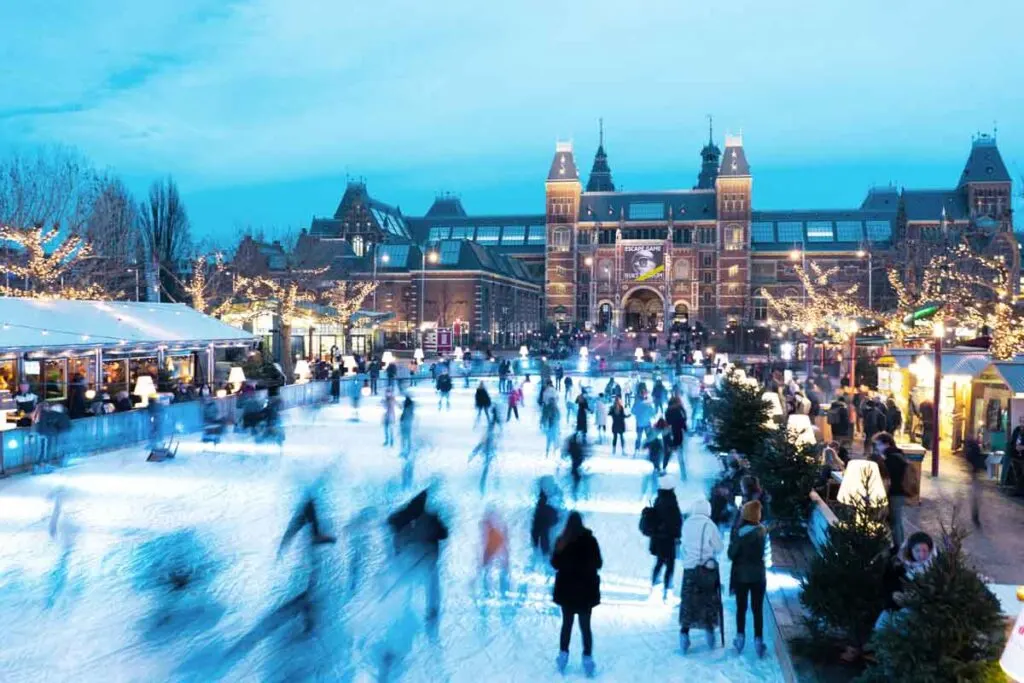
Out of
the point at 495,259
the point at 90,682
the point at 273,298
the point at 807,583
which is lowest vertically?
the point at 90,682

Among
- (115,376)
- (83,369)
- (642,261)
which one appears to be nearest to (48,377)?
(83,369)

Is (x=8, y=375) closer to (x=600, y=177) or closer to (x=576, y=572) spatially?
(x=576, y=572)

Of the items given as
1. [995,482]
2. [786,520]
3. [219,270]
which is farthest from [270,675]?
[219,270]

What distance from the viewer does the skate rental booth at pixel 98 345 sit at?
1731 centimetres

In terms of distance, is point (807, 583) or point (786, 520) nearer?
point (807, 583)

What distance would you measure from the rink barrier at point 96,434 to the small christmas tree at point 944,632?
1283cm

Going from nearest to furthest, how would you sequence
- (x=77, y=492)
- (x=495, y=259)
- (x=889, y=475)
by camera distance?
(x=889, y=475), (x=77, y=492), (x=495, y=259)

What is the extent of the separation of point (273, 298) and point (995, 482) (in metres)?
24.6

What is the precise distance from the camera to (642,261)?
7562 cm

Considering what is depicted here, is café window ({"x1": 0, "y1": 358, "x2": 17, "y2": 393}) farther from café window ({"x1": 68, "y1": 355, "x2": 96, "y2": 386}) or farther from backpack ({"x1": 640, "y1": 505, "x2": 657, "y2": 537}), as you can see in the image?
backpack ({"x1": 640, "y1": 505, "x2": 657, "y2": 537})

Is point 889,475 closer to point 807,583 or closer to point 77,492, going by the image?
point 807,583

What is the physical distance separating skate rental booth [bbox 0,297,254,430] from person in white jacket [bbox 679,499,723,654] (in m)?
11.7

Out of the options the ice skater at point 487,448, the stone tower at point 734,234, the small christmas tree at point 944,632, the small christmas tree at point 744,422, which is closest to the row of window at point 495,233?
the stone tower at point 734,234

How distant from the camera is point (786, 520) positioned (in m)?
9.62
